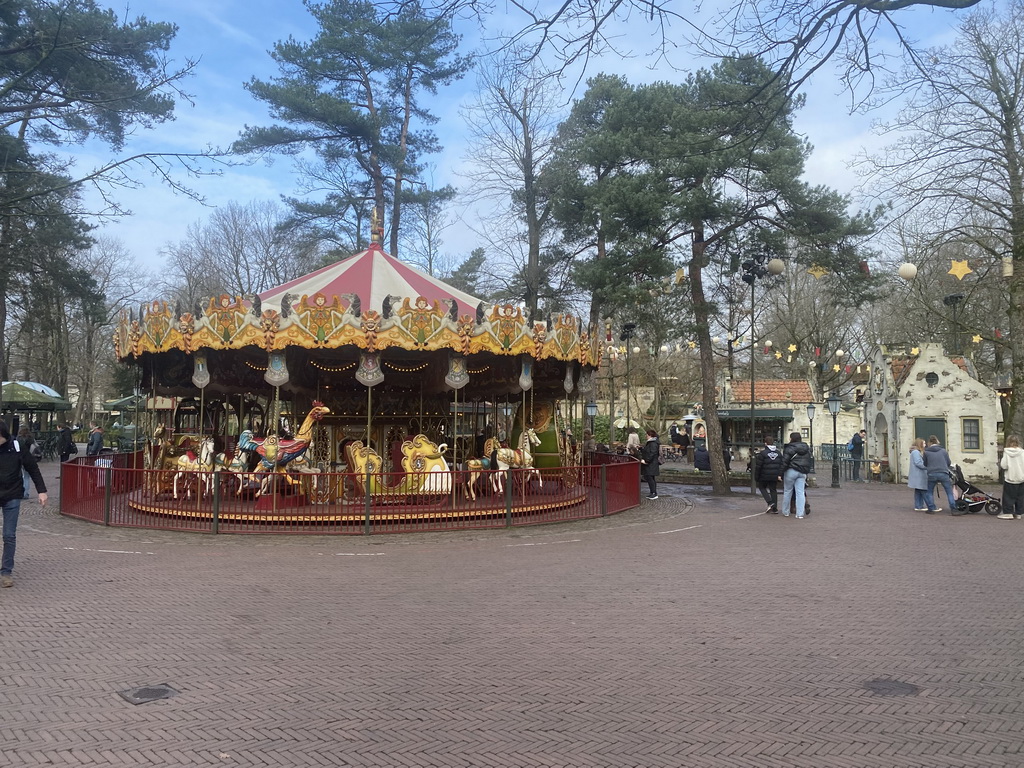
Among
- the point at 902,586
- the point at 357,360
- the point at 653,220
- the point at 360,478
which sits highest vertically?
the point at 653,220

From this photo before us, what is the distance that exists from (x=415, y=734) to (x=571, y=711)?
100cm

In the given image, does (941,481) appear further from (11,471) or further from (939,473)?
(11,471)

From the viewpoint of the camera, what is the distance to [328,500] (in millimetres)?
12883

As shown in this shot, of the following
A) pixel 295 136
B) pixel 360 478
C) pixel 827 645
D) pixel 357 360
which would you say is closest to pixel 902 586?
pixel 827 645

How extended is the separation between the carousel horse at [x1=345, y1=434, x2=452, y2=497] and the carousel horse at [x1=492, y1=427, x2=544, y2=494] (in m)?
1.02

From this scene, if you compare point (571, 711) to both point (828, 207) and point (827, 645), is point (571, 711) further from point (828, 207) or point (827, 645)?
point (828, 207)

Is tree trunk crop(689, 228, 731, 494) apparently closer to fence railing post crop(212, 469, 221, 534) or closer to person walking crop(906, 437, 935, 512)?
person walking crop(906, 437, 935, 512)

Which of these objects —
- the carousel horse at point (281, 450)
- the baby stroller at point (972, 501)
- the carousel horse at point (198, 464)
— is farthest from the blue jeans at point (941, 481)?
the carousel horse at point (198, 464)

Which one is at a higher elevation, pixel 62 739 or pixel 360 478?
pixel 360 478

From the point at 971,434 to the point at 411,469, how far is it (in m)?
20.3

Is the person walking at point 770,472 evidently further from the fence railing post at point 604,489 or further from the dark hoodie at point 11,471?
the dark hoodie at point 11,471

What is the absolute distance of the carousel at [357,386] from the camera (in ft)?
43.0

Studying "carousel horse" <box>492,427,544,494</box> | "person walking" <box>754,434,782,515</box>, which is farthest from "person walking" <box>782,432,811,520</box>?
"carousel horse" <box>492,427,544,494</box>

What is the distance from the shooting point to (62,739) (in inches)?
166
